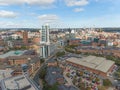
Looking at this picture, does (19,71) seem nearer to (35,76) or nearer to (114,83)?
(35,76)

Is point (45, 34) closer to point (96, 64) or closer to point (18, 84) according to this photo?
point (96, 64)

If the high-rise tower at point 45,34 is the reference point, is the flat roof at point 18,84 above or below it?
below

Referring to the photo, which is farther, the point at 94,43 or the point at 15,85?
the point at 94,43

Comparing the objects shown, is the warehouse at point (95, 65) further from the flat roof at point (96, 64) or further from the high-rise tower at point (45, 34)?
the high-rise tower at point (45, 34)

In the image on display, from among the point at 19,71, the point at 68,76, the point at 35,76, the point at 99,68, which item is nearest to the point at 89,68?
the point at 99,68

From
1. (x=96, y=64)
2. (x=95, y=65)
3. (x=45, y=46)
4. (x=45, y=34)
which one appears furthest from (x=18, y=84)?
(x=45, y=34)

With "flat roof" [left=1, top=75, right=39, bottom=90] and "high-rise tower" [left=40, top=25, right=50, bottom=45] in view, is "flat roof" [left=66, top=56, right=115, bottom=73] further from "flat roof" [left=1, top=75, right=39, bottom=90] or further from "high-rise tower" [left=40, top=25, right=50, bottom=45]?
"flat roof" [left=1, top=75, right=39, bottom=90]

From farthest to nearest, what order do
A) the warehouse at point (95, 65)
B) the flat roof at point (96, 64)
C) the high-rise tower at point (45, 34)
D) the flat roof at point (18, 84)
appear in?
the high-rise tower at point (45, 34) < the flat roof at point (96, 64) < the warehouse at point (95, 65) < the flat roof at point (18, 84)

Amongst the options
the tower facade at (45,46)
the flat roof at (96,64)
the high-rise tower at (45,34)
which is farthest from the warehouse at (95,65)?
the high-rise tower at (45,34)
